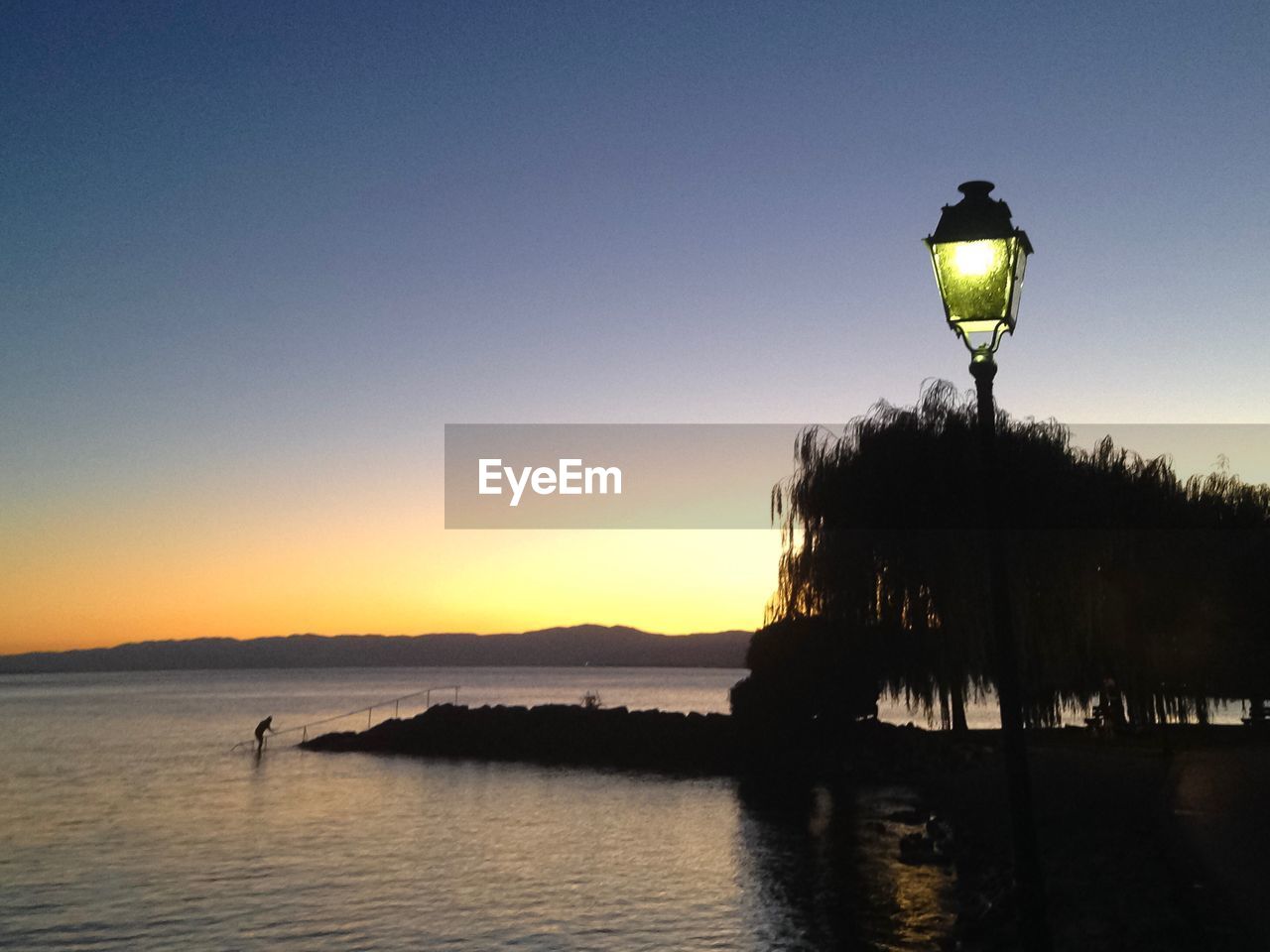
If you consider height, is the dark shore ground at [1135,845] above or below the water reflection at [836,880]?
above

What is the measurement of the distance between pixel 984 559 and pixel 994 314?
19371 mm

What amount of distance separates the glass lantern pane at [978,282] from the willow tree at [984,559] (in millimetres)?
18407

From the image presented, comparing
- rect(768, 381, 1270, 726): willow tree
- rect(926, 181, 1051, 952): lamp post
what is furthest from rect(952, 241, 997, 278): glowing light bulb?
rect(768, 381, 1270, 726): willow tree

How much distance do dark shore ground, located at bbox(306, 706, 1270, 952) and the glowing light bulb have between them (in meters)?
8.82

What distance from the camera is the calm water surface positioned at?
22.3 meters

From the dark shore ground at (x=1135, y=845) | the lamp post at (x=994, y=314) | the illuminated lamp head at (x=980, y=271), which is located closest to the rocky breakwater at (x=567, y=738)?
the dark shore ground at (x=1135, y=845)

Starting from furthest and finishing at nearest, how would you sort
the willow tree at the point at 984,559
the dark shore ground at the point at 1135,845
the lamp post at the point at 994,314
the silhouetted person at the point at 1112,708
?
1. the silhouetted person at the point at 1112,708
2. the willow tree at the point at 984,559
3. the dark shore ground at the point at 1135,845
4. the lamp post at the point at 994,314

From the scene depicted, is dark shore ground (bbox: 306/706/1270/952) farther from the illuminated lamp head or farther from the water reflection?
the illuminated lamp head

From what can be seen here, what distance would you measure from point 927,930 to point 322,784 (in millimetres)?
42926

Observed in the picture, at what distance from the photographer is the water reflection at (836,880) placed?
20281mm

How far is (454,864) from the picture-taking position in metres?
31.7

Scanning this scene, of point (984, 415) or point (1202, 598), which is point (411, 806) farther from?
point (984, 415)

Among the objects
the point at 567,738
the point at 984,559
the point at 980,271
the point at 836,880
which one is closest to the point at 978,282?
the point at 980,271

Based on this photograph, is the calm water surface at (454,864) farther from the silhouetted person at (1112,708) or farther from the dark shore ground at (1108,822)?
the silhouetted person at (1112,708)
